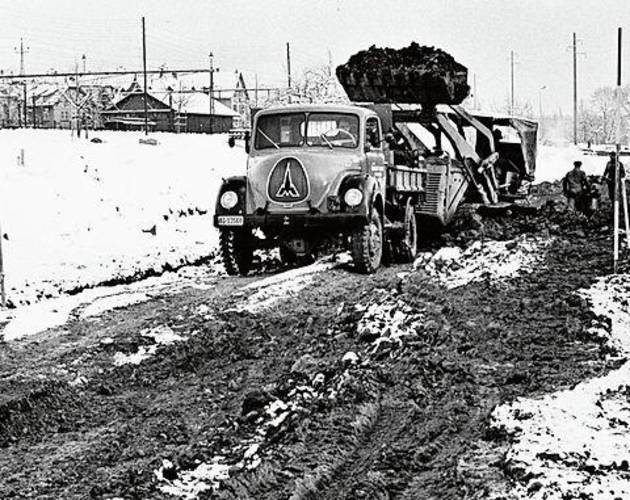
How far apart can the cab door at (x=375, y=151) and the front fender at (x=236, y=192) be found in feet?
5.90

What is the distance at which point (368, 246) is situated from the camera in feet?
48.4

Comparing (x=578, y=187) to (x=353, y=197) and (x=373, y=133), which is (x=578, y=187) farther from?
(x=353, y=197)

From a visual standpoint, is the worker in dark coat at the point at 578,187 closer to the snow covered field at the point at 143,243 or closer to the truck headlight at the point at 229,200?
the snow covered field at the point at 143,243

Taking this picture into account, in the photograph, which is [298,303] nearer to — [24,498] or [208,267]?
[208,267]

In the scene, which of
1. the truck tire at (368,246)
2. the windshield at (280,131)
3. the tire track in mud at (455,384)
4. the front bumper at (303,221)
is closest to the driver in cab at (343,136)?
the windshield at (280,131)

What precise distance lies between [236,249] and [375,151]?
2.48 metres

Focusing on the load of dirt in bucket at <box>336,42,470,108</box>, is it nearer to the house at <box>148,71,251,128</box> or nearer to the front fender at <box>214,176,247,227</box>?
the front fender at <box>214,176,247,227</box>

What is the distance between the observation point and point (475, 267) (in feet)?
48.5

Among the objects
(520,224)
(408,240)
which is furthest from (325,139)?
(520,224)

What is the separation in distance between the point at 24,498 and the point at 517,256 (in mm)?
10502

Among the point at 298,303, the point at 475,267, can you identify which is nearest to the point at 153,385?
the point at 298,303

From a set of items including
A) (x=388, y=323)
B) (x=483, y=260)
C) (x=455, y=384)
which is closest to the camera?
(x=455, y=384)

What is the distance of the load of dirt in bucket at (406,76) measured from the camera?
19469mm

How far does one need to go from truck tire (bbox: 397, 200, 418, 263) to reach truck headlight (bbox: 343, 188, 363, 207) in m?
2.12
